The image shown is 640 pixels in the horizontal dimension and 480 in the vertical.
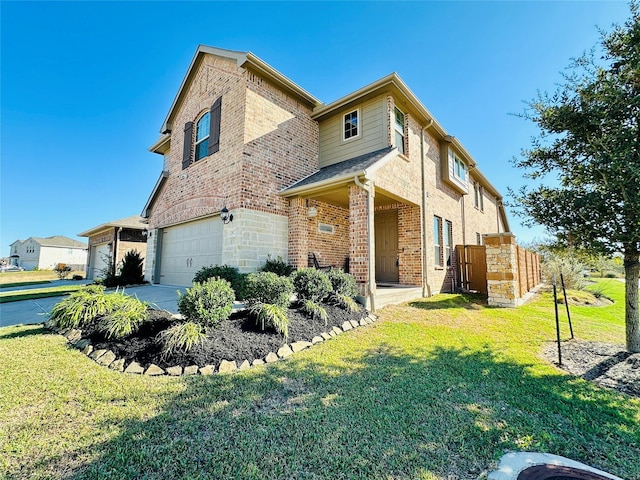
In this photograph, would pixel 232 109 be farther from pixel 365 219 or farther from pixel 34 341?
pixel 34 341

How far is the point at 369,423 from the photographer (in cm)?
250

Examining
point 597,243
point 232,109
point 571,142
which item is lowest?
point 597,243

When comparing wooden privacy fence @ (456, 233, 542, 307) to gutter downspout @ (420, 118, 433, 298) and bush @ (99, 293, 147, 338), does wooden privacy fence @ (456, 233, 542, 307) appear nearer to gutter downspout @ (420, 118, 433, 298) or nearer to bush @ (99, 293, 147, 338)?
gutter downspout @ (420, 118, 433, 298)

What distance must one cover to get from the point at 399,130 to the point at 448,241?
5.02 m

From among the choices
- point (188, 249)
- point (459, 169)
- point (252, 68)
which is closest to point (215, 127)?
point (252, 68)

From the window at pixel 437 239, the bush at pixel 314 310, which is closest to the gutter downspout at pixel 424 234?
the window at pixel 437 239

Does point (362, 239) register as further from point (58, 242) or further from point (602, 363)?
point (58, 242)

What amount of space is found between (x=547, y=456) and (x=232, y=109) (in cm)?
969

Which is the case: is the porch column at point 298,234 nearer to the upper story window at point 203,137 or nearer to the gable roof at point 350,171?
the gable roof at point 350,171

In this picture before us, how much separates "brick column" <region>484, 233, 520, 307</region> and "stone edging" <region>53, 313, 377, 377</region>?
5.97 meters

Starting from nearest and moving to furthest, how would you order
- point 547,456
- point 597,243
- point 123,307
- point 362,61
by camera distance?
point 547,456 → point 597,243 → point 123,307 → point 362,61

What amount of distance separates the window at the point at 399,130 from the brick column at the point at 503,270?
396 cm

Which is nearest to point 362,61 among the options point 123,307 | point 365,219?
point 365,219

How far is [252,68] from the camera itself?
8141mm
